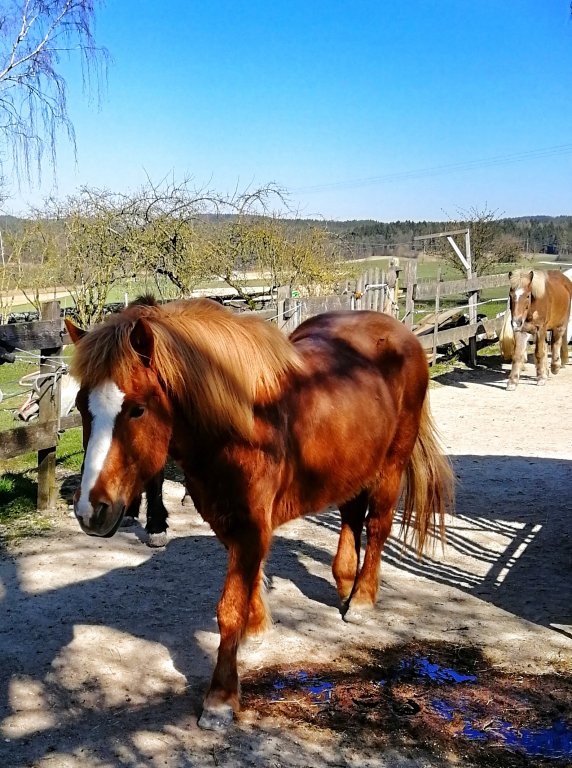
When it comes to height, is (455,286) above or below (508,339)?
above

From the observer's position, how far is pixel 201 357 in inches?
110

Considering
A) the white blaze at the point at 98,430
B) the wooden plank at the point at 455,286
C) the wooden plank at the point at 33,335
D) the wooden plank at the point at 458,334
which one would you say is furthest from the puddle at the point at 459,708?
the wooden plank at the point at 455,286

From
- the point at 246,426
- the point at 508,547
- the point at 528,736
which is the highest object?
the point at 246,426

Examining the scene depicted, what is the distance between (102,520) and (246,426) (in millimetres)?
740

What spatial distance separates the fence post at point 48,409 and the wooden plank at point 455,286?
26.5ft

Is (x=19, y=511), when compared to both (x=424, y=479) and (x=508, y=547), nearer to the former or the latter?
(x=424, y=479)

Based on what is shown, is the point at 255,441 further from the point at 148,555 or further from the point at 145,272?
the point at 145,272

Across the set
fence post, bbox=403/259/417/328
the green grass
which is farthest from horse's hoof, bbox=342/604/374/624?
fence post, bbox=403/259/417/328

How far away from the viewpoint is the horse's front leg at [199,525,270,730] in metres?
2.95

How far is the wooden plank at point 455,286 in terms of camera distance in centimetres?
1279

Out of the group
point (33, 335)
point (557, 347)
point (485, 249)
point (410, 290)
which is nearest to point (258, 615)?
point (33, 335)

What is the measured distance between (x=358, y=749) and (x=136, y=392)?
1657mm

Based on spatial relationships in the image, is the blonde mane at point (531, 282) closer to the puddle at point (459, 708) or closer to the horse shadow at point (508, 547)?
the horse shadow at point (508, 547)

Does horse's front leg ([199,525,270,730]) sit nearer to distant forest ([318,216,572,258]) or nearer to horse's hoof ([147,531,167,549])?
horse's hoof ([147,531,167,549])
